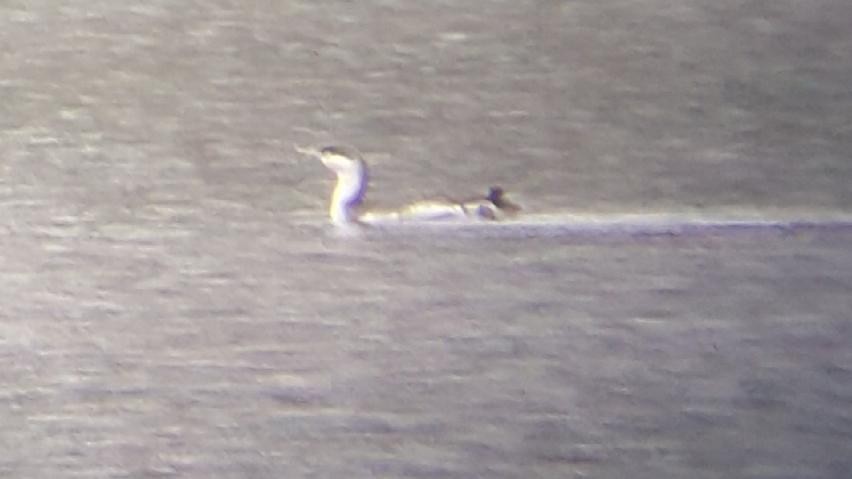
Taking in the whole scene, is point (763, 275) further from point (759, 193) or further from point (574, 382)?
point (574, 382)

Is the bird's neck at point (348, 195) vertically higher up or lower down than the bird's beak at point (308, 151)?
lower down

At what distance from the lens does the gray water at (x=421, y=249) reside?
75cm

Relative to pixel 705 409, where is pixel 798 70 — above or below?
above

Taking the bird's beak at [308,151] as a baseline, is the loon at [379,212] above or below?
below

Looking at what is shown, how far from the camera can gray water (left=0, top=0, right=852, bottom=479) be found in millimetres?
754

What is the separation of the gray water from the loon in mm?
11

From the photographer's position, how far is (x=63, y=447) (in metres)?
0.76

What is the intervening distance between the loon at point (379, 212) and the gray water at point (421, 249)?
1 centimetres

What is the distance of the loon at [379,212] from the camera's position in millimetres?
768

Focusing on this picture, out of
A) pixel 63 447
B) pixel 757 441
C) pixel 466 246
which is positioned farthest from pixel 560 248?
pixel 63 447

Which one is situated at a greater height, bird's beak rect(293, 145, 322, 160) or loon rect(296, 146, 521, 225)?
bird's beak rect(293, 145, 322, 160)

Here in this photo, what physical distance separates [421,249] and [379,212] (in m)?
0.04

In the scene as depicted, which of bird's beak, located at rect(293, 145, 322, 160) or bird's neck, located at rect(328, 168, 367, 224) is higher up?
bird's beak, located at rect(293, 145, 322, 160)

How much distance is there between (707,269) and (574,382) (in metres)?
0.13
